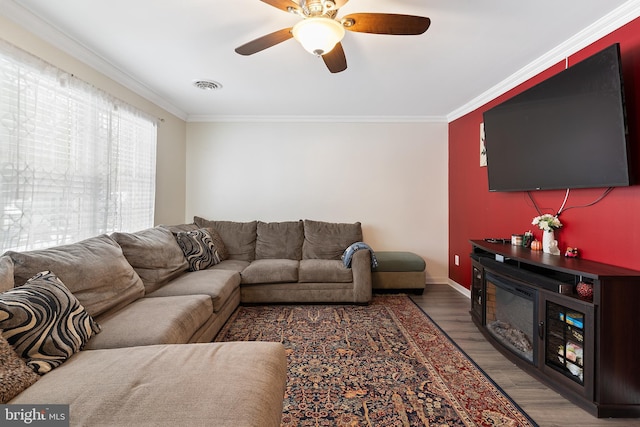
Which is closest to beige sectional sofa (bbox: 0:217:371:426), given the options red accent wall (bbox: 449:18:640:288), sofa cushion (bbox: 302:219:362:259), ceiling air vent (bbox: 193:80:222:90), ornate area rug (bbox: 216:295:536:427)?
sofa cushion (bbox: 302:219:362:259)

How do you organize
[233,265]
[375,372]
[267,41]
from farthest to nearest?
1. [233,265]
2. [375,372]
3. [267,41]

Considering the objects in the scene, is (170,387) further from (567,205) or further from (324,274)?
(567,205)

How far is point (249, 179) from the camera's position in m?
4.34

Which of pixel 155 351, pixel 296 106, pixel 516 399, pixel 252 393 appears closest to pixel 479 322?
pixel 516 399

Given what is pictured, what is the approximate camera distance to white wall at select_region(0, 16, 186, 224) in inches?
77.1

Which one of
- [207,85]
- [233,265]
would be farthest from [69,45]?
[233,265]

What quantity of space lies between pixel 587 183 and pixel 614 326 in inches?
36.6

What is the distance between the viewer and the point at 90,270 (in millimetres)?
1861

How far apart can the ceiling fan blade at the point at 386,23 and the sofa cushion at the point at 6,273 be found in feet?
7.31

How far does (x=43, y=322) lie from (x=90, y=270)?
0.57 meters

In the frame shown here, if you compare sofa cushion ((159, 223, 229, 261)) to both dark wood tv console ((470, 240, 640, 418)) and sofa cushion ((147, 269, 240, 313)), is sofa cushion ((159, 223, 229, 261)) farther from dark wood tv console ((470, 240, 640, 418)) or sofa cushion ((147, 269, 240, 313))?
dark wood tv console ((470, 240, 640, 418))

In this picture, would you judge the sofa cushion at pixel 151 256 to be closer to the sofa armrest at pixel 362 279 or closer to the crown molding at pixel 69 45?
the crown molding at pixel 69 45

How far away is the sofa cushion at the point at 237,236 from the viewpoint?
399 cm

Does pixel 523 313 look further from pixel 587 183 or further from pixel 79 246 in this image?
pixel 79 246
